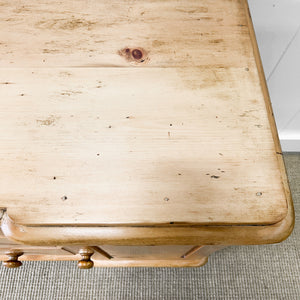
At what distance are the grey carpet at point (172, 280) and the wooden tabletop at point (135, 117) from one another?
0.64 meters

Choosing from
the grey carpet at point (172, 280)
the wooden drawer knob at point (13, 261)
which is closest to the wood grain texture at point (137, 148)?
the wooden drawer knob at point (13, 261)

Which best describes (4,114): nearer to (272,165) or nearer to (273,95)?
(272,165)

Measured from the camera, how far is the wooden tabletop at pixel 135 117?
0.34 m

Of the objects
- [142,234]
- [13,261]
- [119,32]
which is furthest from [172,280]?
[119,32]

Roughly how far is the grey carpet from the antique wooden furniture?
0.46 metres

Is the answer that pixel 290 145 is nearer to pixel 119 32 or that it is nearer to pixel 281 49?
pixel 281 49

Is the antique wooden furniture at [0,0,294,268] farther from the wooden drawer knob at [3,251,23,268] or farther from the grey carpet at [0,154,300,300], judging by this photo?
the grey carpet at [0,154,300,300]

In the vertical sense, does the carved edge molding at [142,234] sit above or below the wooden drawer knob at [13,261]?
above

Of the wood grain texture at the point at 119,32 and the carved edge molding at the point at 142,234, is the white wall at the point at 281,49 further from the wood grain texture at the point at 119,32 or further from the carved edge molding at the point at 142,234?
the carved edge molding at the point at 142,234

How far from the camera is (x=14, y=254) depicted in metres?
0.59

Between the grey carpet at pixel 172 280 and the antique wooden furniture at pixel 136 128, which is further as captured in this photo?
the grey carpet at pixel 172 280

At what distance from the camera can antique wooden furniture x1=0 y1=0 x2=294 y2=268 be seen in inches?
13.3

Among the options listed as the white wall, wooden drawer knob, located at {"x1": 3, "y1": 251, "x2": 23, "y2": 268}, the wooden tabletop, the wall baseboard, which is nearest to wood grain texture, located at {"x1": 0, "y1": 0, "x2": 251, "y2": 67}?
the wooden tabletop

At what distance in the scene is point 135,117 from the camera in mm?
391
